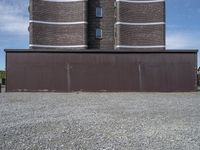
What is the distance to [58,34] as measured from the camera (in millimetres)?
41688

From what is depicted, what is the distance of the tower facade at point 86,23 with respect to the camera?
41234 mm

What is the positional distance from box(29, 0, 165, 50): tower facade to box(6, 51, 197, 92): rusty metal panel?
42.8 feet

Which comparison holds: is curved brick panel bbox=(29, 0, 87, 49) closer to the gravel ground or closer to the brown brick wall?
the brown brick wall

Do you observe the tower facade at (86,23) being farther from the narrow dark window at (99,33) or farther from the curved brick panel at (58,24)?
the narrow dark window at (99,33)

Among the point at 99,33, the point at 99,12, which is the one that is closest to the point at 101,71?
the point at 99,33

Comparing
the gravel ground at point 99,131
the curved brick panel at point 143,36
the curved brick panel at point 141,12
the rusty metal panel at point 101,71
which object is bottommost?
the gravel ground at point 99,131

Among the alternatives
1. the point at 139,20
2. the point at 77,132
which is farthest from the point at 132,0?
the point at 77,132

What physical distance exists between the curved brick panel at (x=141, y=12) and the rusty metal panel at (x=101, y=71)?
14321 mm

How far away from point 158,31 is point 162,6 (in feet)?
9.85

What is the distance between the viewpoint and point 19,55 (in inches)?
1091

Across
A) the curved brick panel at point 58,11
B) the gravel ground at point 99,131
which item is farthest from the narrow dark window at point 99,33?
the gravel ground at point 99,131

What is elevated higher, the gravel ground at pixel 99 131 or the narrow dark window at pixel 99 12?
the narrow dark window at pixel 99 12

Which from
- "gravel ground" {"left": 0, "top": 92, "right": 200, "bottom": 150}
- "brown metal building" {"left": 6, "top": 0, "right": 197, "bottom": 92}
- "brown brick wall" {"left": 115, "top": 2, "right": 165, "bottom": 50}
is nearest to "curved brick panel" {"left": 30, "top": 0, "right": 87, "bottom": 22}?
"brown brick wall" {"left": 115, "top": 2, "right": 165, "bottom": 50}

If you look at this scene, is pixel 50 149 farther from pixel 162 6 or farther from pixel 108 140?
pixel 162 6
